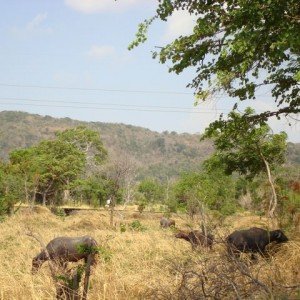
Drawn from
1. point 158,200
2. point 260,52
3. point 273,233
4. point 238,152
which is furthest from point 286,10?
point 158,200

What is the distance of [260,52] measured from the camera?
5.57 meters

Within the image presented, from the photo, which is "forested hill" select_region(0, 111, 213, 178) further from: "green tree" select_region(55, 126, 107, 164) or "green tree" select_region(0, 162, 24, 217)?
"green tree" select_region(0, 162, 24, 217)

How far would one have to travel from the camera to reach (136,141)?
164 meters

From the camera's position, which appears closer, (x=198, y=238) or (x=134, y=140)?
(x=198, y=238)

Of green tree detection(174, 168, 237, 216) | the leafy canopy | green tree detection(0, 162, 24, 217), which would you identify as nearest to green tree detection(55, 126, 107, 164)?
green tree detection(0, 162, 24, 217)

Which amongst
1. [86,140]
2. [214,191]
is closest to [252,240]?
[214,191]

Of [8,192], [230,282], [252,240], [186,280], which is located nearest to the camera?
[230,282]

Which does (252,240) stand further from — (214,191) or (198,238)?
(214,191)

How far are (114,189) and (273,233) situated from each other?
13542 millimetres

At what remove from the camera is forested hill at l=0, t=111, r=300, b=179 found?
445ft

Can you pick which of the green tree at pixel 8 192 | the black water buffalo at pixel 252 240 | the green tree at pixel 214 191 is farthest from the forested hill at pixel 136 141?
the black water buffalo at pixel 252 240

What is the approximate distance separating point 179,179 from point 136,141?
128 metres

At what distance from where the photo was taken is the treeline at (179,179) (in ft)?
45.1

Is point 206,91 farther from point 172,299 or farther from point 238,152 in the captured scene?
point 238,152
